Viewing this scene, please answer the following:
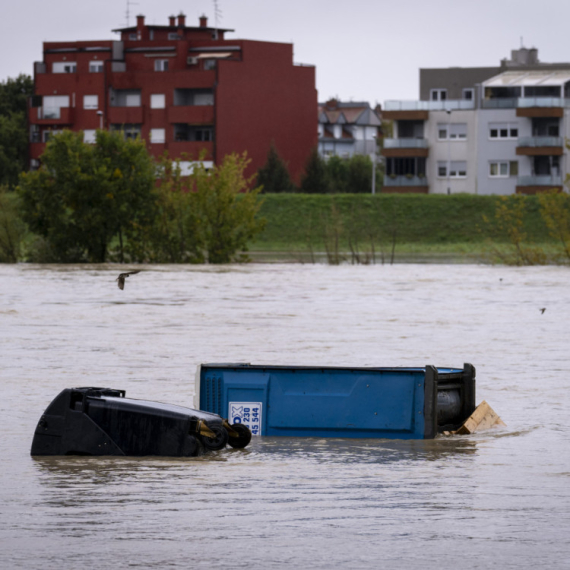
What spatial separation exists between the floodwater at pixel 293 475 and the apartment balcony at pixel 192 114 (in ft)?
213

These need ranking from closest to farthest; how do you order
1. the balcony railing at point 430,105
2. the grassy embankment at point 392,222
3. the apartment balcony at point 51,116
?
the grassy embankment at point 392,222, the balcony railing at point 430,105, the apartment balcony at point 51,116

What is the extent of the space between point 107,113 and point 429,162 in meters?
23.2

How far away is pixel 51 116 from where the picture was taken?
91.8 m

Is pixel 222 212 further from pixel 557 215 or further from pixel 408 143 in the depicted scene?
pixel 408 143

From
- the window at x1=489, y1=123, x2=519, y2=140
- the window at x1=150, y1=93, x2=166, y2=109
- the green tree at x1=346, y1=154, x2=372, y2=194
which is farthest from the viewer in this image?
the green tree at x1=346, y1=154, x2=372, y2=194

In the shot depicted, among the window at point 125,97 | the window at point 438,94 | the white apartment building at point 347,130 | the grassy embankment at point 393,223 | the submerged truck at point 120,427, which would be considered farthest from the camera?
the white apartment building at point 347,130

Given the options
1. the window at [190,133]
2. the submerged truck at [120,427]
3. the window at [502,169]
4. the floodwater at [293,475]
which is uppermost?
the window at [190,133]

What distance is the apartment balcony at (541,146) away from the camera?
85688mm

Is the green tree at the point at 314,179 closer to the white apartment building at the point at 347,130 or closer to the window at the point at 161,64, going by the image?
the window at the point at 161,64

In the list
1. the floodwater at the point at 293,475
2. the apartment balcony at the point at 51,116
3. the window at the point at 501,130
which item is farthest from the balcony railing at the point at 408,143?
the floodwater at the point at 293,475

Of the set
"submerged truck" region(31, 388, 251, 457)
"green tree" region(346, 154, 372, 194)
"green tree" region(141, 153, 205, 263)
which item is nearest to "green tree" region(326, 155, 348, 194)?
"green tree" region(346, 154, 372, 194)

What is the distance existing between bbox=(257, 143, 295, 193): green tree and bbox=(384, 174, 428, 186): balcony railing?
9.70 metres

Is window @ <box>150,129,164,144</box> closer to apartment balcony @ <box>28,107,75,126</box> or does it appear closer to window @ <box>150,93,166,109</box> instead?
window @ <box>150,93,166,109</box>

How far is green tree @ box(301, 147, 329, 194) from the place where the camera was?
84375 mm
